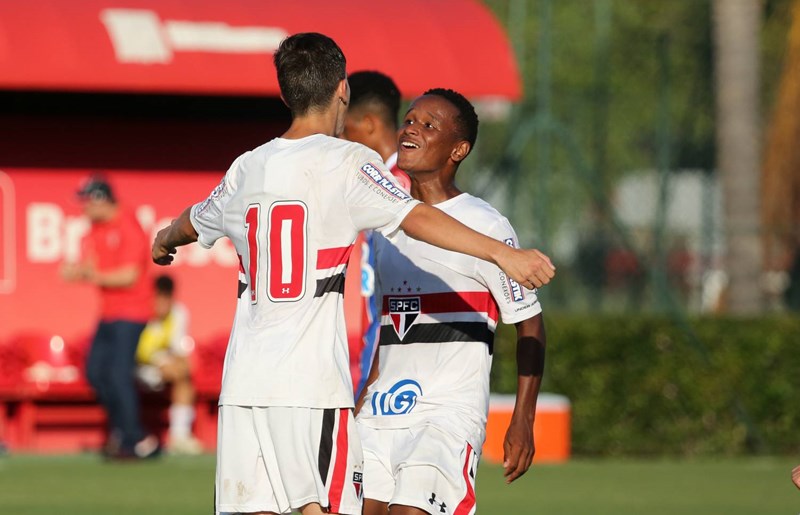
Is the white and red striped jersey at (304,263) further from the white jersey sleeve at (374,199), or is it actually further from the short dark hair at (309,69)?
the short dark hair at (309,69)

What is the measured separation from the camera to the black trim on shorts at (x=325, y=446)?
5.72 meters

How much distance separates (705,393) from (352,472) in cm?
1041

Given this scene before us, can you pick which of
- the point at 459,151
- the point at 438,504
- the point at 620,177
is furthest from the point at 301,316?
the point at 620,177

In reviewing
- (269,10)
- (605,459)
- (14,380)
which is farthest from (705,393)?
(14,380)

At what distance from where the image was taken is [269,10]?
15797mm

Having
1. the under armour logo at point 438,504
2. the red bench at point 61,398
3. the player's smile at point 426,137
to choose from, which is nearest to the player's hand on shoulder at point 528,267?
the under armour logo at point 438,504

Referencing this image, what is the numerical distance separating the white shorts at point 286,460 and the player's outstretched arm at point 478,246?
0.70 m

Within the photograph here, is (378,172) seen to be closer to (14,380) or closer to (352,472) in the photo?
(352,472)

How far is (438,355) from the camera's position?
21.7 feet

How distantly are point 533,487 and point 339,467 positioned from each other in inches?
290

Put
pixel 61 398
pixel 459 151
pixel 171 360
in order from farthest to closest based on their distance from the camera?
pixel 61 398, pixel 171 360, pixel 459 151

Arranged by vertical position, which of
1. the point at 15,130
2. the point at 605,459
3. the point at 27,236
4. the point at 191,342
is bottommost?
the point at 605,459

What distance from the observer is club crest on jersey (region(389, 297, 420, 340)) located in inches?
263

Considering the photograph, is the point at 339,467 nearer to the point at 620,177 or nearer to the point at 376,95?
the point at 376,95
